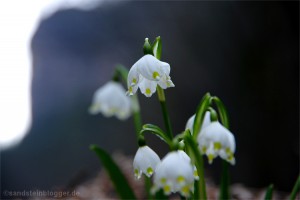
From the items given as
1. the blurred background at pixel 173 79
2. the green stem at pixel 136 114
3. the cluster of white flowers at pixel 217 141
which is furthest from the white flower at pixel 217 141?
the blurred background at pixel 173 79

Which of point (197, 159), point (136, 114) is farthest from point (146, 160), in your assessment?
point (136, 114)

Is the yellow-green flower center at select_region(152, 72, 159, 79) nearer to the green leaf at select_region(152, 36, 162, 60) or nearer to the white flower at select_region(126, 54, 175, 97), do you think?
the white flower at select_region(126, 54, 175, 97)

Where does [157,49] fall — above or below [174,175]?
above

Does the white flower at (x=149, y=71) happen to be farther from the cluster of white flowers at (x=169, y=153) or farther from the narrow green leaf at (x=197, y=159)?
the narrow green leaf at (x=197, y=159)

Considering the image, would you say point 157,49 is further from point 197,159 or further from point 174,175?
point 174,175

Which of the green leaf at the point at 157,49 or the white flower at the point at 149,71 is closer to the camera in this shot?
the white flower at the point at 149,71

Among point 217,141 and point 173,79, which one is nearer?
point 217,141
